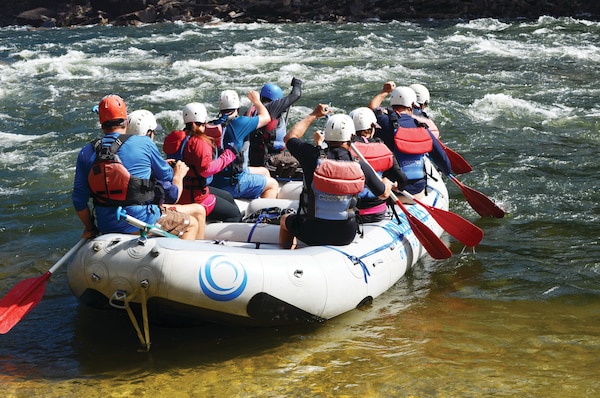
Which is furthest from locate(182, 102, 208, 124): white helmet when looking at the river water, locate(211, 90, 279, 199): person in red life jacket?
the river water

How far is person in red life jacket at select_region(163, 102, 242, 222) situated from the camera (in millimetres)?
6258

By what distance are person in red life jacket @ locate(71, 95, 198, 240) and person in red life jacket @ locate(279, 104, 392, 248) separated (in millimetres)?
999

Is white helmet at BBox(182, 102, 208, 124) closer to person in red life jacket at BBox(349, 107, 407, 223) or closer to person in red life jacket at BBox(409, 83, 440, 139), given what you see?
person in red life jacket at BBox(349, 107, 407, 223)

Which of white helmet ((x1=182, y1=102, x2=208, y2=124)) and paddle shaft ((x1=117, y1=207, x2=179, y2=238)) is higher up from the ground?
white helmet ((x1=182, y1=102, x2=208, y2=124))

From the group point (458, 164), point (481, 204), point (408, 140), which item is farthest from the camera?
point (458, 164)

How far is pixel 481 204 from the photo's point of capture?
8289 millimetres

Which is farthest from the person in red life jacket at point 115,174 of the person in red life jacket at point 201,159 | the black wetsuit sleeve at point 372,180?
the black wetsuit sleeve at point 372,180

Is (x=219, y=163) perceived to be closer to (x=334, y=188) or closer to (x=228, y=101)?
(x=228, y=101)

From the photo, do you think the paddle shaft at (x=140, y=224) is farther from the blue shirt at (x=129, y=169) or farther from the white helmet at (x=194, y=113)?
the white helmet at (x=194, y=113)

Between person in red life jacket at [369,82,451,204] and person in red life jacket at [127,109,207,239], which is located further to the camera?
person in red life jacket at [369,82,451,204]

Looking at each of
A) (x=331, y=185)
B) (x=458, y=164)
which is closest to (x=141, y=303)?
(x=331, y=185)

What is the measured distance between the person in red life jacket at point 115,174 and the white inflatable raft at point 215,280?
0.86 feet

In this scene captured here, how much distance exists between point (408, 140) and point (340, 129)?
1.74 m


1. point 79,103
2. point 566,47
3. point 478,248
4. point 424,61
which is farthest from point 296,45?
point 478,248
